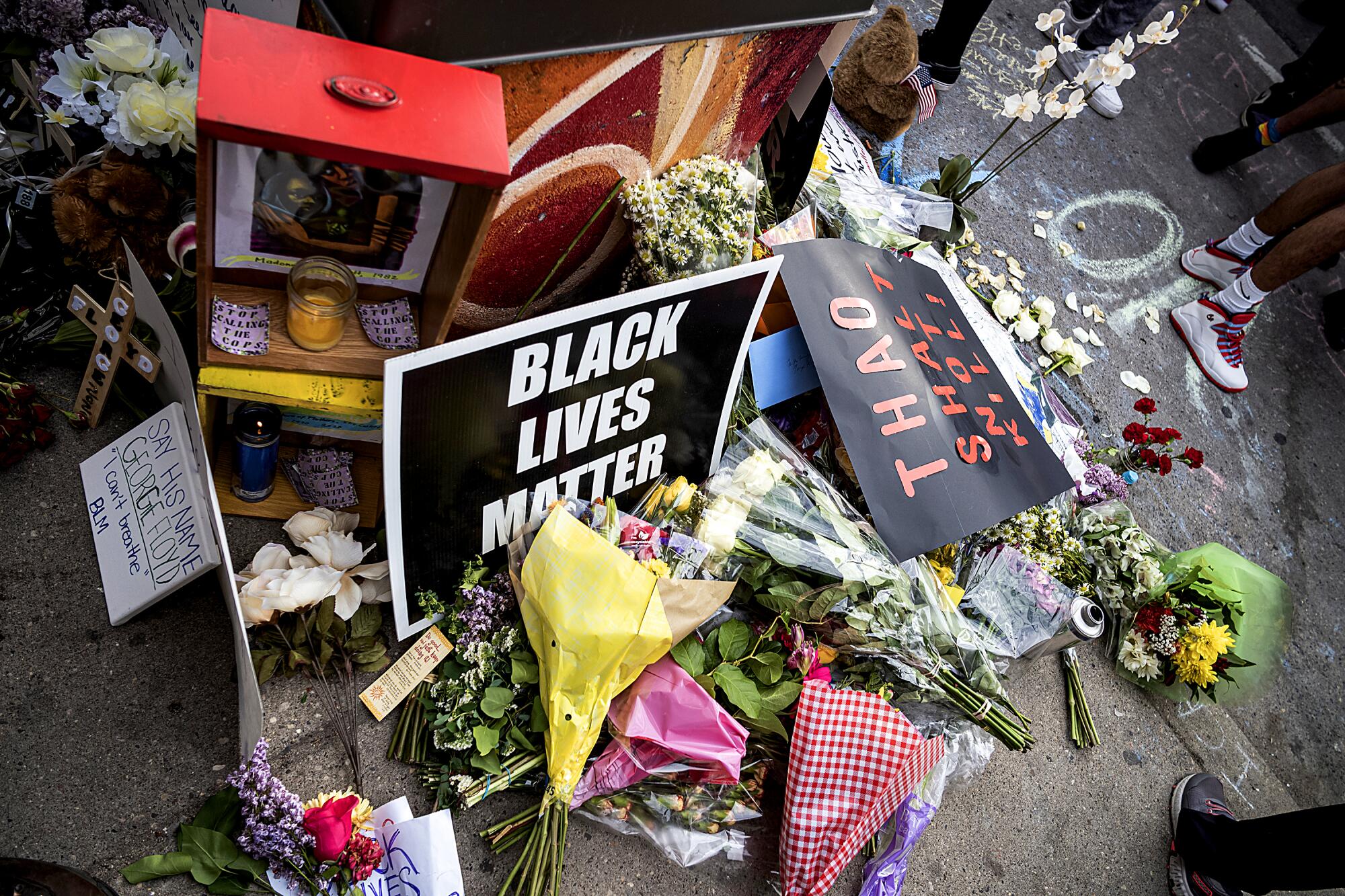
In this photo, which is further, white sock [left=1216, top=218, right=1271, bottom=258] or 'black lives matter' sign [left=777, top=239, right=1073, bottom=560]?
white sock [left=1216, top=218, right=1271, bottom=258]

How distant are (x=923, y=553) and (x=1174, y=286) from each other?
2.96 metres

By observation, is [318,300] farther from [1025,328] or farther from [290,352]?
[1025,328]

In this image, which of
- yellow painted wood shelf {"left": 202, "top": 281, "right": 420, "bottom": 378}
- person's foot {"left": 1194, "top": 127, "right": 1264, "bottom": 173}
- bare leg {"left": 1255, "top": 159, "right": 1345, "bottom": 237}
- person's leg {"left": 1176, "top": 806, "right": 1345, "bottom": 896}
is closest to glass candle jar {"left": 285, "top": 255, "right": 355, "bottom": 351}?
yellow painted wood shelf {"left": 202, "top": 281, "right": 420, "bottom": 378}

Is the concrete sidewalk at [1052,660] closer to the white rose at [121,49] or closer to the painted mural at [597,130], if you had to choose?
the white rose at [121,49]

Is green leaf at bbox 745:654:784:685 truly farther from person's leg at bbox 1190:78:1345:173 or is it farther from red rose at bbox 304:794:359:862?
person's leg at bbox 1190:78:1345:173

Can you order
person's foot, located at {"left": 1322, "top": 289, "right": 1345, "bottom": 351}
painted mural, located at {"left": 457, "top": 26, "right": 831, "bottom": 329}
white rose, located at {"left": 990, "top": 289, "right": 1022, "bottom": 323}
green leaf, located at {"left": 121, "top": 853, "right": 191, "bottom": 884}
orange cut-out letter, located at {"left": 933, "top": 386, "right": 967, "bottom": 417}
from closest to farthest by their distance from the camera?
green leaf, located at {"left": 121, "top": 853, "right": 191, "bottom": 884}, painted mural, located at {"left": 457, "top": 26, "right": 831, "bottom": 329}, orange cut-out letter, located at {"left": 933, "top": 386, "right": 967, "bottom": 417}, white rose, located at {"left": 990, "top": 289, "right": 1022, "bottom": 323}, person's foot, located at {"left": 1322, "top": 289, "right": 1345, "bottom": 351}

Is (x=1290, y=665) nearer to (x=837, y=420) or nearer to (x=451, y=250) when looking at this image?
(x=837, y=420)

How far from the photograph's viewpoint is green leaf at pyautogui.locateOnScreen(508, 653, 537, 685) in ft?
6.66

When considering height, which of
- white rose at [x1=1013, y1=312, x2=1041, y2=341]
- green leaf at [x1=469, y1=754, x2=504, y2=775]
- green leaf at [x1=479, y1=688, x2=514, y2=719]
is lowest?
green leaf at [x1=469, y1=754, x2=504, y2=775]

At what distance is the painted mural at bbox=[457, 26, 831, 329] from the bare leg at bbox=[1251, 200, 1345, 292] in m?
2.75

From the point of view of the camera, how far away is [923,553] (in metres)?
2.57

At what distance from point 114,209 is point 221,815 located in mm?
1466

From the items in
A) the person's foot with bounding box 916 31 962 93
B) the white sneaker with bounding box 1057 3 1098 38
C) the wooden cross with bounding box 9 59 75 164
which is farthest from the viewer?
the white sneaker with bounding box 1057 3 1098 38

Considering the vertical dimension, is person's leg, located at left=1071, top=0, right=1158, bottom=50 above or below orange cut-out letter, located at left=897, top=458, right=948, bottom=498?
above
